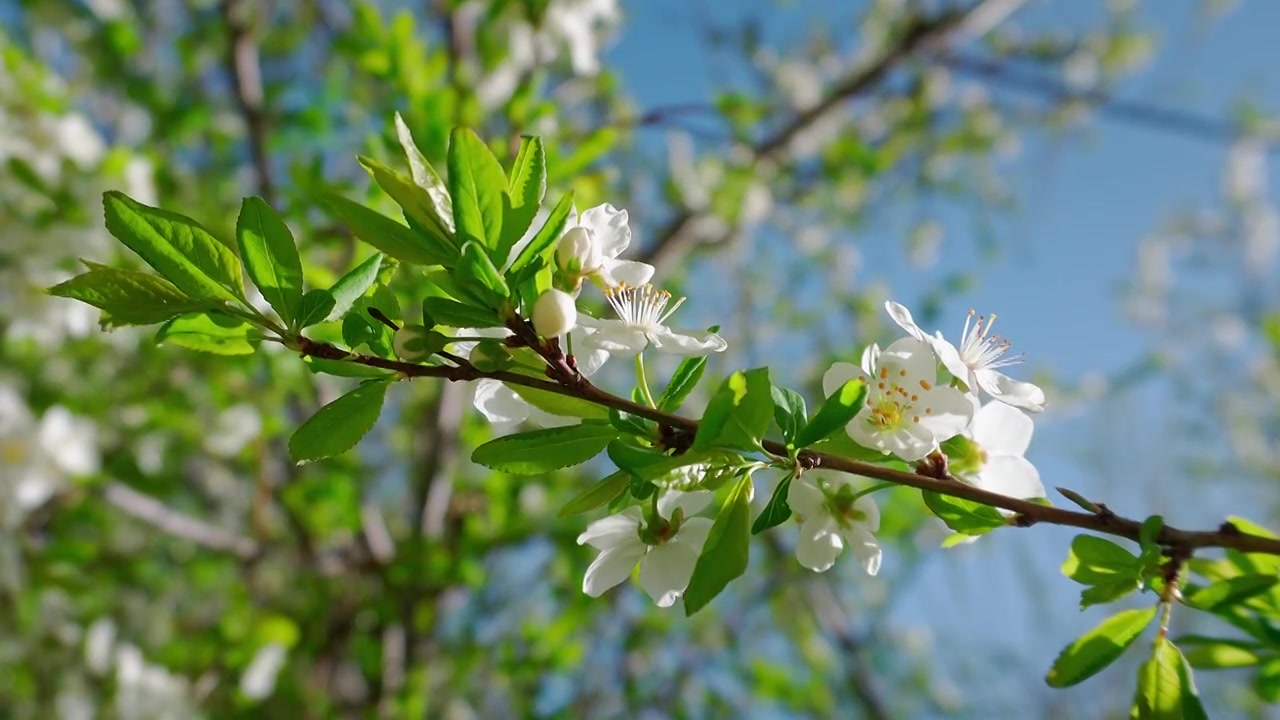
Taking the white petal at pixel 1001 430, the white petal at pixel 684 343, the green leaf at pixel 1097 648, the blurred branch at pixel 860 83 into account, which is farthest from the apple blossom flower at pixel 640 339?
the blurred branch at pixel 860 83

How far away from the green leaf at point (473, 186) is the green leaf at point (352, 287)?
0.06 meters

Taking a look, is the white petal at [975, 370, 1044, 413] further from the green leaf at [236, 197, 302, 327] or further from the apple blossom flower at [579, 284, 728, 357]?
the green leaf at [236, 197, 302, 327]

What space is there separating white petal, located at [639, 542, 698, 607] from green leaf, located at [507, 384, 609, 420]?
0.41ft

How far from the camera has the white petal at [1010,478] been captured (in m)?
0.65

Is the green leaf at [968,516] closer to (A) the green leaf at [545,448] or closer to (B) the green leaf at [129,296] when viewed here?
(A) the green leaf at [545,448]

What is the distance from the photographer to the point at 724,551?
1.91ft

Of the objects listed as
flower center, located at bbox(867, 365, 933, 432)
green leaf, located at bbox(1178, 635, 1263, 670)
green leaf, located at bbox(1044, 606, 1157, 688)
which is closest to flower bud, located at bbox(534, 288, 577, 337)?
flower center, located at bbox(867, 365, 933, 432)

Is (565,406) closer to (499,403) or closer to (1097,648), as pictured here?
(499,403)

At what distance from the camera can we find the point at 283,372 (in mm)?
1857

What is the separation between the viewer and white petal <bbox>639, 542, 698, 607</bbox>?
654 millimetres

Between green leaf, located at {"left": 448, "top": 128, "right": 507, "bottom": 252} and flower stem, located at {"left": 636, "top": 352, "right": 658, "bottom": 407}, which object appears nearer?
green leaf, located at {"left": 448, "top": 128, "right": 507, "bottom": 252}

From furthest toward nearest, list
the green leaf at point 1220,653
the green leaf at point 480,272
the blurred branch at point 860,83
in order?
1. the blurred branch at point 860,83
2. the green leaf at point 1220,653
3. the green leaf at point 480,272

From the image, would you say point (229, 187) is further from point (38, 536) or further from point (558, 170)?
point (558, 170)

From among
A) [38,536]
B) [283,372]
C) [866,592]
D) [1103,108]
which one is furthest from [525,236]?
[866,592]
